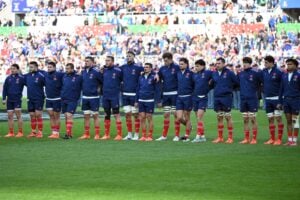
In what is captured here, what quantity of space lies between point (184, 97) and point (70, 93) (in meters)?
3.20

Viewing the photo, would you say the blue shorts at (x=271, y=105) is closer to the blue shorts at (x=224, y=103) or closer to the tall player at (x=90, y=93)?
the blue shorts at (x=224, y=103)

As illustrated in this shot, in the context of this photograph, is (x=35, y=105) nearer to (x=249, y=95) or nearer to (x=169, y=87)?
(x=169, y=87)

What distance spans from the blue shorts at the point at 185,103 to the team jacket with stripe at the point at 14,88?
471 cm

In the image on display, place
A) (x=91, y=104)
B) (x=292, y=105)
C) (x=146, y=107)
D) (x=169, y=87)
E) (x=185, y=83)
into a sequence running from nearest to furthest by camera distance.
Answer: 1. (x=292, y=105)
2. (x=185, y=83)
3. (x=146, y=107)
4. (x=169, y=87)
5. (x=91, y=104)

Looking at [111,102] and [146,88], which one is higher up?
[146,88]

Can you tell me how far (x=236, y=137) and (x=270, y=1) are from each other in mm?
26938

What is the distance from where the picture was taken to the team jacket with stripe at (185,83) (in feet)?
80.8

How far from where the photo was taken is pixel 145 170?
17750mm

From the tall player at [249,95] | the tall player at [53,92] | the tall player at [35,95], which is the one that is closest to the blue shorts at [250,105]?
the tall player at [249,95]

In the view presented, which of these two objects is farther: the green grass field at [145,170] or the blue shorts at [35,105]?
the blue shorts at [35,105]

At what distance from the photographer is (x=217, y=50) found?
155ft

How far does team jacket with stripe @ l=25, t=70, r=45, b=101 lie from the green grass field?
2497 mm

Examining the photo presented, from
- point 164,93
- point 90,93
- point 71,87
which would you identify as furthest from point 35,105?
point 164,93

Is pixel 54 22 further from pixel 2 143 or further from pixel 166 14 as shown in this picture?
pixel 2 143
